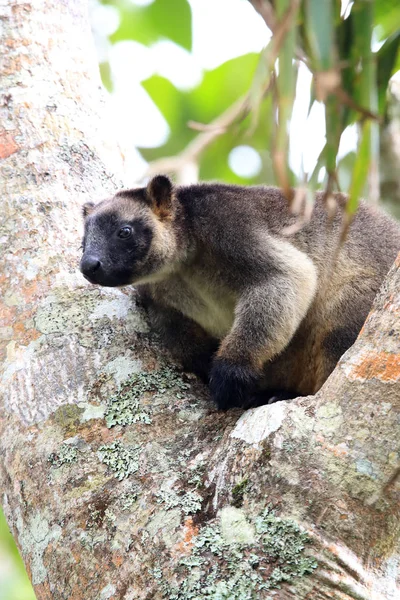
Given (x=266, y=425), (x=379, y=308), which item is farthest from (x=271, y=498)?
(x=379, y=308)

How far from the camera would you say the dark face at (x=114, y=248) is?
4.16 m

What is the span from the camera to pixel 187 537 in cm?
289

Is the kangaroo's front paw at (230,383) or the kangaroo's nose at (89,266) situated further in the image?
the kangaroo's nose at (89,266)

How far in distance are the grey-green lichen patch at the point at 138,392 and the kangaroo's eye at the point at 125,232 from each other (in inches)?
51.9

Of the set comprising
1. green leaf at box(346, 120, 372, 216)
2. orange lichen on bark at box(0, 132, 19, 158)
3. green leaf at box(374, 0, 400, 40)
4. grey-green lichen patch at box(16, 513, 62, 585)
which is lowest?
grey-green lichen patch at box(16, 513, 62, 585)

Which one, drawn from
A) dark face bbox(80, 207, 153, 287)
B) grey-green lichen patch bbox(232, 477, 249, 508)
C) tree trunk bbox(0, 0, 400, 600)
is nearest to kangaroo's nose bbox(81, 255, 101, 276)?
dark face bbox(80, 207, 153, 287)

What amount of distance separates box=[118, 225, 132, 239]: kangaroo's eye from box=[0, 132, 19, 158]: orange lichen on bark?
2.78 feet

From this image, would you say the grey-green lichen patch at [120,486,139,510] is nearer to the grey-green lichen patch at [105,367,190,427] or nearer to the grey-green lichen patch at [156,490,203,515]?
the grey-green lichen patch at [156,490,203,515]

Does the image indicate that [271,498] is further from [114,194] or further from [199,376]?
[114,194]

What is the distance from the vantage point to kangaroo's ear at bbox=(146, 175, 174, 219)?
16.5ft

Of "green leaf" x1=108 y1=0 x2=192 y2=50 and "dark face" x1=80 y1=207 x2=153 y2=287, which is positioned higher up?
"green leaf" x1=108 y1=0 x2=192 y2=50

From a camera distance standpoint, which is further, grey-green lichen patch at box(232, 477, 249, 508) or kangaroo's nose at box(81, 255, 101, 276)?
kangaroo's nose at box(81, 255, 101, 276)

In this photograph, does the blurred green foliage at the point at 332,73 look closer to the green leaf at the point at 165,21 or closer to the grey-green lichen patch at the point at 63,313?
the grey-green lichen patch at the point at 63,313

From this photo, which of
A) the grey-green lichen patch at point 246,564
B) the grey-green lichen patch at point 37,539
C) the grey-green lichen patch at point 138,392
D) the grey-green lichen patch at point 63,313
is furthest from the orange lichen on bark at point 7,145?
the grey-green lichen patch at point 246,564
